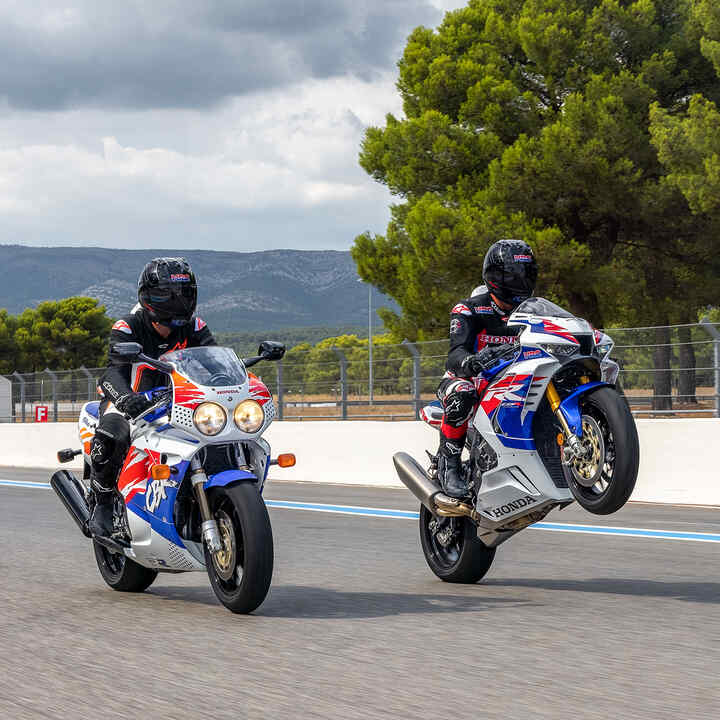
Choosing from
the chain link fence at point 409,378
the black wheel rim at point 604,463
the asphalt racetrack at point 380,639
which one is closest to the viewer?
the asphalt racetrack at point 380,639

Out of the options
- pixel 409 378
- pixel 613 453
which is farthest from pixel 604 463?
pixel 409 378

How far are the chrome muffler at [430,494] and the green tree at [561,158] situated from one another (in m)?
26.0

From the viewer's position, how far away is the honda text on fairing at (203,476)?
20.0ft

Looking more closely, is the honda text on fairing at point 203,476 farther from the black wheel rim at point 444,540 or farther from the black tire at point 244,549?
the black wheel rim at point 444,540

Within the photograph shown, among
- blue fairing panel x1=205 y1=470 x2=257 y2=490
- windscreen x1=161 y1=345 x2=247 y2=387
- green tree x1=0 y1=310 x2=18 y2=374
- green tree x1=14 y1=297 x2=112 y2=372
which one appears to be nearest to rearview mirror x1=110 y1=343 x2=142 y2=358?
windscreen x1=161 y1=345 x2=247 y2=387

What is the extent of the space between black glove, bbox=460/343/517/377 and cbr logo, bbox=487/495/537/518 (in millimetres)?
767

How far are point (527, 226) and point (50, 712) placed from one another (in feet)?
99.8

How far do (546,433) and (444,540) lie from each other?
50.9 inches

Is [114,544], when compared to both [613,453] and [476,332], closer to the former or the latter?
[476,332]

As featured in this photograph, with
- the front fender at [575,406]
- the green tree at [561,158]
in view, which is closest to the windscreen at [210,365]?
the front fender at [575,406]

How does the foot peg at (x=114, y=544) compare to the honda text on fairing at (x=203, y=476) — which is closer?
the honda text on fairing at (x=203, y=476)

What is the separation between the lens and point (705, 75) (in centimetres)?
3522

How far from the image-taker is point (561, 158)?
110 ft

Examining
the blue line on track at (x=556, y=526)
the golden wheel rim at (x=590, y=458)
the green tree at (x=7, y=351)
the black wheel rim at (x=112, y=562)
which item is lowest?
the blue line on track at (x=556, y=526)
